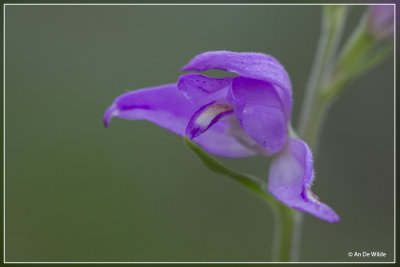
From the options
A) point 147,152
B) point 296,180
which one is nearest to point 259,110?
point 296,180

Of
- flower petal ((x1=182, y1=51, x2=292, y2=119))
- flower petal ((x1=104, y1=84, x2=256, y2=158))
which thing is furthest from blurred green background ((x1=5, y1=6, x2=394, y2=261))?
flower petal ((x1=182, y1=51, x2=292, y2=119))

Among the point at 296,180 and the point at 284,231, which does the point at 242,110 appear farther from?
the point at 284,231

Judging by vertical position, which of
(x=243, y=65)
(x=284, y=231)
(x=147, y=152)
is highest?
(x=243, y=65)

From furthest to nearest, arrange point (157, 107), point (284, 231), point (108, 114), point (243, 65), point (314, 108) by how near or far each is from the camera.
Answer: point (314, 108)
point (284, 231)
point (157, 107)
point (108, 114)
point (243, 65)

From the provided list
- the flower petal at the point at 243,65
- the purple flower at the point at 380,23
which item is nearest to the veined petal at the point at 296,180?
the flower petal at the point at 243,65

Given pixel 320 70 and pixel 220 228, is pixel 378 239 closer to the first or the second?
pixel 220 228

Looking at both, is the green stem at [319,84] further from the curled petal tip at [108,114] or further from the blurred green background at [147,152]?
the blurred green background at [147,152]

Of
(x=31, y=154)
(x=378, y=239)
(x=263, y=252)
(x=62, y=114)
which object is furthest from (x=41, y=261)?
(x=378, y=239)
